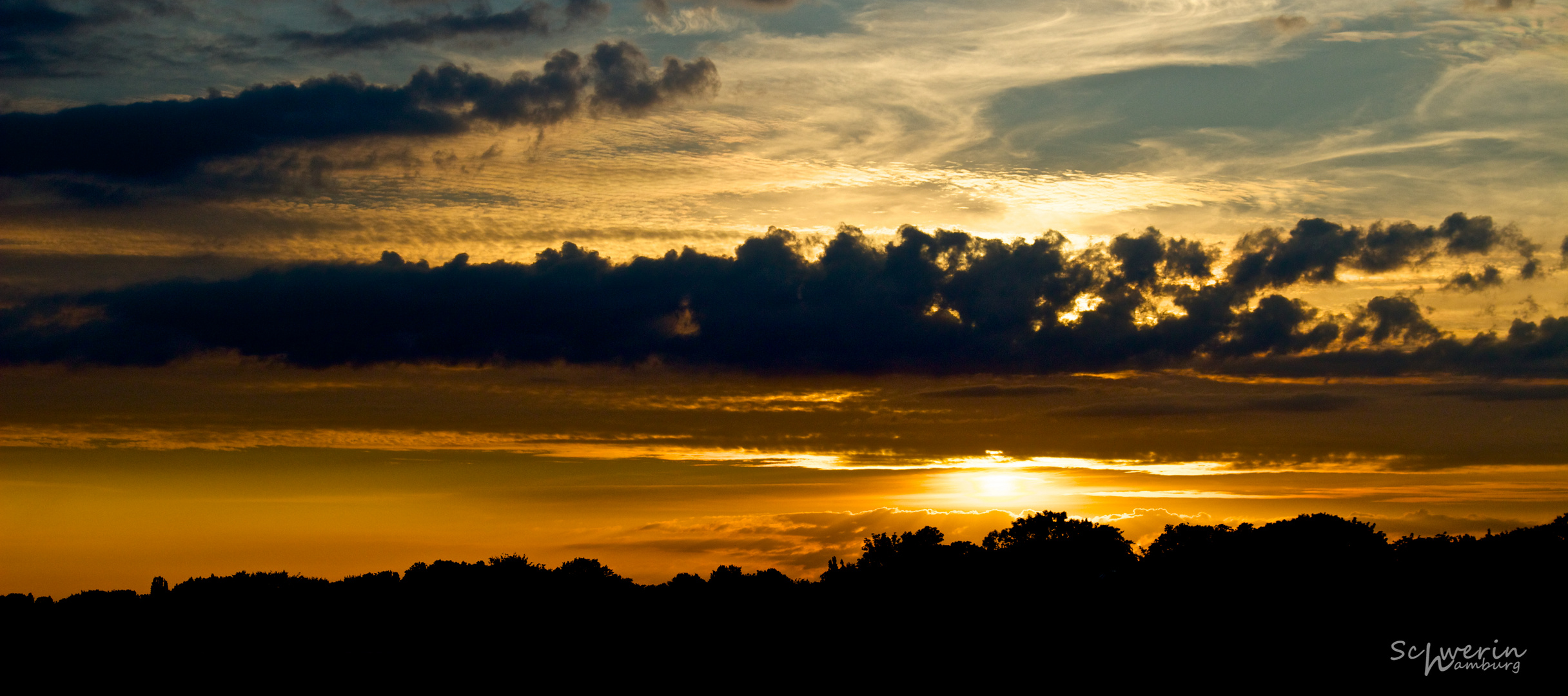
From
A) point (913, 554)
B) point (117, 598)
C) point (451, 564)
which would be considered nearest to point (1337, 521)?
point (913, 554)

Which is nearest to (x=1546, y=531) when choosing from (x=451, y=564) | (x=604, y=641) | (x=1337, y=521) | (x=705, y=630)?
(x=1337, y=521)

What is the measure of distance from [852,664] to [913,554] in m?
62.9

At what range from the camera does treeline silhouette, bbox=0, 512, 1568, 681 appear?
277ft

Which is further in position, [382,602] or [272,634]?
[382,602]

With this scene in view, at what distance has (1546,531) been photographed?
11981 centimetres

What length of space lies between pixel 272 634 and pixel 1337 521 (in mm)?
127473

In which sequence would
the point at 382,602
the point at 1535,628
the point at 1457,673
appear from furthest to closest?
1. the point at 382,602
2. the point at 1535,628
3. the point at 1457,673

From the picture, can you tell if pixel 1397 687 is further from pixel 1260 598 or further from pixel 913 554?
pixel 913 554

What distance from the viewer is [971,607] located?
107 metres

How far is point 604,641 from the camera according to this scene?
344ft

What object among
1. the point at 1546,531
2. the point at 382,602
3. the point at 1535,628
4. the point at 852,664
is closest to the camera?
the point at 1535,628

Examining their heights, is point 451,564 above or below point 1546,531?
below

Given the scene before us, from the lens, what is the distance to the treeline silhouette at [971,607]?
84500mm

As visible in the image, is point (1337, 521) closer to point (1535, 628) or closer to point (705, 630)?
point (1535, 628)
